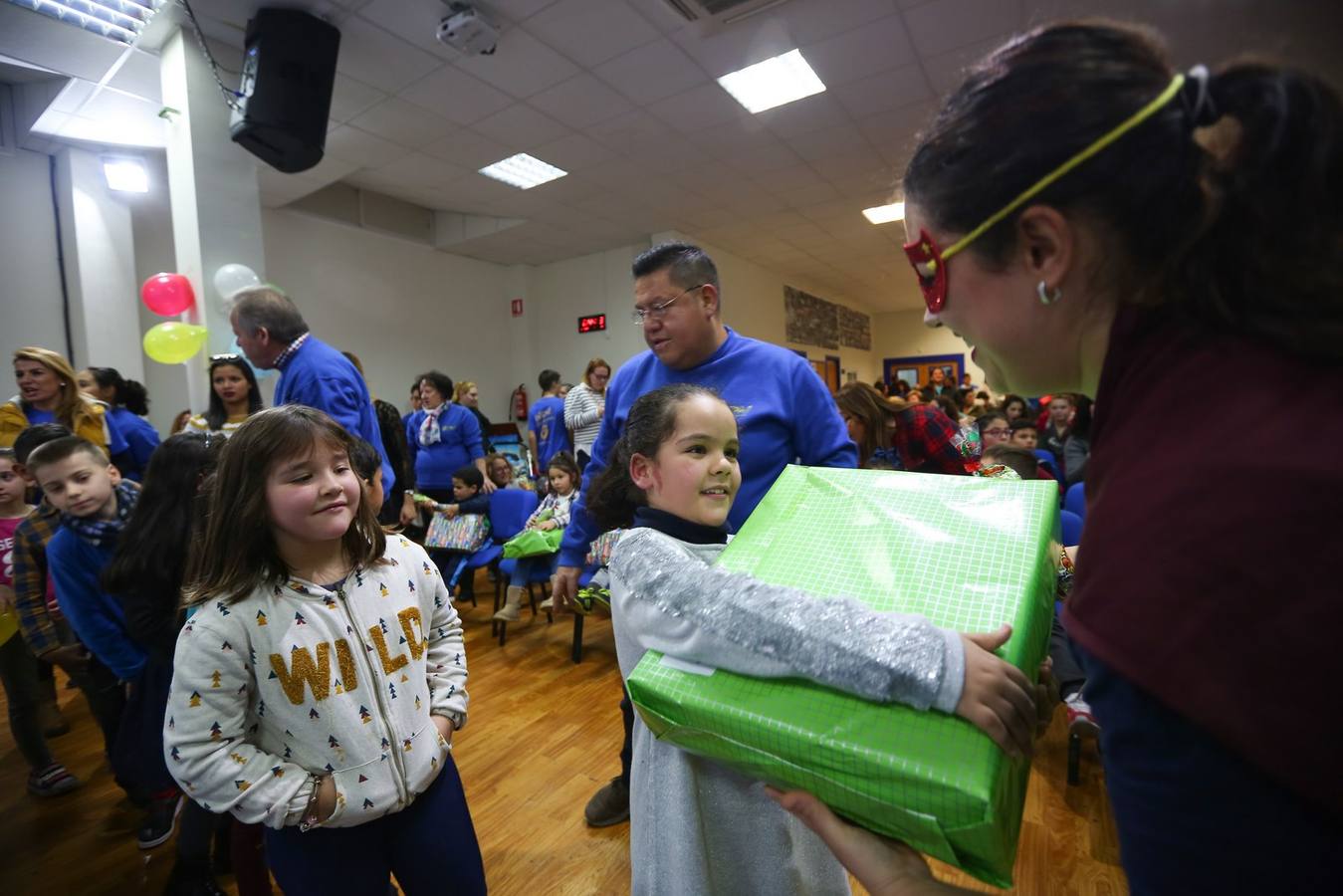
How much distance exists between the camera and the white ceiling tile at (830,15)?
11.9 feet

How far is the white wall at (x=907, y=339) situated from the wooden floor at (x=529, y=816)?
541 inches

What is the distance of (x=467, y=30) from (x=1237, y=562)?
4319mm

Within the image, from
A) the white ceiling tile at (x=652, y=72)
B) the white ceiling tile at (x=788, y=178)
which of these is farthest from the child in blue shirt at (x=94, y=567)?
the white ceiling tile at (x=788, y=178)

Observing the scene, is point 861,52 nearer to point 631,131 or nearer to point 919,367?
point 631,131

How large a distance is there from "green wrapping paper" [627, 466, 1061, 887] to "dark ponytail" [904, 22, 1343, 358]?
347 mm

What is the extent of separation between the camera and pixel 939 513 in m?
0.82

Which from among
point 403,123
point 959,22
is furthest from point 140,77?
point 959,22

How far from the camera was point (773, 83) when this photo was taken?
4.57 metres

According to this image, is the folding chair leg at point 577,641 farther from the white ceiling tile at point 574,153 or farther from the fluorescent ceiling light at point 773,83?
the white ceiling tile at point 574,153

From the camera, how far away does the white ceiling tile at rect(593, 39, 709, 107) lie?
4.06 m

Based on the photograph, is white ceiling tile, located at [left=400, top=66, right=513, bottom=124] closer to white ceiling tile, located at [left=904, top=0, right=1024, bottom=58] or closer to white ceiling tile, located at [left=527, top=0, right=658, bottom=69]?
white ceiling tile, located at [left=527, top=0, right=658, bottom=69]

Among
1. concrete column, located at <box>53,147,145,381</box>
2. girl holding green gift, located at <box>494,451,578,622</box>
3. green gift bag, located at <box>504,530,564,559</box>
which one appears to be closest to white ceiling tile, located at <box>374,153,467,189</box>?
concrete column, located at <box>53,147,145,381</box>

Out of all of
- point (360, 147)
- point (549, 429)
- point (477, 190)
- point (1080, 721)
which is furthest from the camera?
point (477, 190)

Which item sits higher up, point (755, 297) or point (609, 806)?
point (755, 297)
